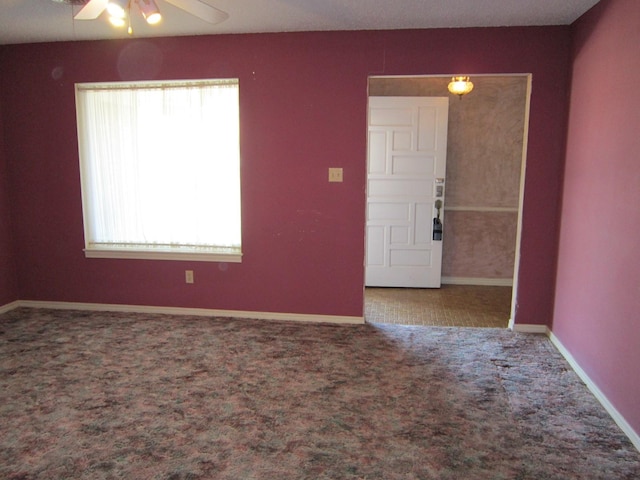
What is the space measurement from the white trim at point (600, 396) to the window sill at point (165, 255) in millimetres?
2529

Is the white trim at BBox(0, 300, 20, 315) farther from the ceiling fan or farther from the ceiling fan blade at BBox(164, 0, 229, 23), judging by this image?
the ceiling fan blade at BBox(164, 0, 229, 23)

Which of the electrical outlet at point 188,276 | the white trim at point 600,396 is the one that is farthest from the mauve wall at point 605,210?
the electrical outlet at point 188,276

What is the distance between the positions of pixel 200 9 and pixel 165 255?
7.33 feet

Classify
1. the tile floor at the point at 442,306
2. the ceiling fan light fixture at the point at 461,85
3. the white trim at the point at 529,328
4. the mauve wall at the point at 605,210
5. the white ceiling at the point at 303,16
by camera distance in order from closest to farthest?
the mauve wall at the point at 605,210
the white ceiling at the point at 303,16
the white trim at the point at 529,328
the tile floor at the point at 442,306
the ceiling fan light fixture at the point at 461,85

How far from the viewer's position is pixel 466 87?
466 cm

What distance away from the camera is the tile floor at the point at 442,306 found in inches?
160

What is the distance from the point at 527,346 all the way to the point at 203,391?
230 cm

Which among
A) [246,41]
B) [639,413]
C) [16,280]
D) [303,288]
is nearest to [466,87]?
[246,41]

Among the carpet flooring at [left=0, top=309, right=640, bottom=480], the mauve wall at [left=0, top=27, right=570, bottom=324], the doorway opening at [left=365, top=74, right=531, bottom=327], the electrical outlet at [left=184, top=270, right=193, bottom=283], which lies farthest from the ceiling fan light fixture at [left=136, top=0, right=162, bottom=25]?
the doorway opening at [left=365, top=74, right=531, bottom=327]

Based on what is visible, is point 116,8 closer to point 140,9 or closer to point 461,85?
point 140,9

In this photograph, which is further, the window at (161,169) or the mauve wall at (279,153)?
the window at (161,169)

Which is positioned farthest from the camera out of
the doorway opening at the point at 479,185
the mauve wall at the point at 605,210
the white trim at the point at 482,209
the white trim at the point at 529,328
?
the white trim at the point at 482,209

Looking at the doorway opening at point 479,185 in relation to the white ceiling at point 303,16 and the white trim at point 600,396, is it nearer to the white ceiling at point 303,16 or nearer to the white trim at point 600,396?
the white trim at point 600,396

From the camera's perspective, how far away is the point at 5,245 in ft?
13.9
